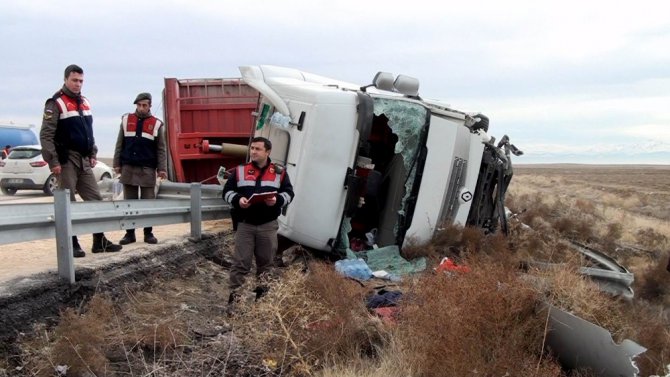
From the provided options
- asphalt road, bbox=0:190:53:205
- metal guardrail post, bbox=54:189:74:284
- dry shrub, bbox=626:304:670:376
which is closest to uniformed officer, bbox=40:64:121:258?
metal guardrail post, bbox=54:189:74:284

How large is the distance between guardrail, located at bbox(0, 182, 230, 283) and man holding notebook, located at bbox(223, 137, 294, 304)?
0.91 meters

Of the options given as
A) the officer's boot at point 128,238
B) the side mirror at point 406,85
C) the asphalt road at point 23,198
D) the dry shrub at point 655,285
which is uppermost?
the side mirror at point 406,85

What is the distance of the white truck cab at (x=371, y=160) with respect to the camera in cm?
666

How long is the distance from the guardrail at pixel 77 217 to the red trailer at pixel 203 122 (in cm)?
201

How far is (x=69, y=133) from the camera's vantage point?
5391 mm

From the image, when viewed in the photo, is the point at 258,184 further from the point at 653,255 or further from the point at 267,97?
the point at 653,255

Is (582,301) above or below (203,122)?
below

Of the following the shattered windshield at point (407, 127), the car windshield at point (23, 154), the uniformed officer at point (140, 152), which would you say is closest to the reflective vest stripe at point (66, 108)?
the uniformed officer at point (140, 152)

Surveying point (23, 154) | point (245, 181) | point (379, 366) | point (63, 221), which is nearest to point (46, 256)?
point (63, 221)

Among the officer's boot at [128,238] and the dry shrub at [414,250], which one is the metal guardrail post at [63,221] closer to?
the officer's boot at [128,238]

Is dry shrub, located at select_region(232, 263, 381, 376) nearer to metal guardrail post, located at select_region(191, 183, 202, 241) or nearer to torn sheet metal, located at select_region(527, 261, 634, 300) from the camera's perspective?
metal guardrail post, located at select_region(191, 183, 202, 241)

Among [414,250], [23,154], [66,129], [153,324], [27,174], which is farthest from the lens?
[23,154]

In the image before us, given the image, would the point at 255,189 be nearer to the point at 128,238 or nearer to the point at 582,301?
the point at 128,238

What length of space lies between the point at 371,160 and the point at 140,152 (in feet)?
8.75
